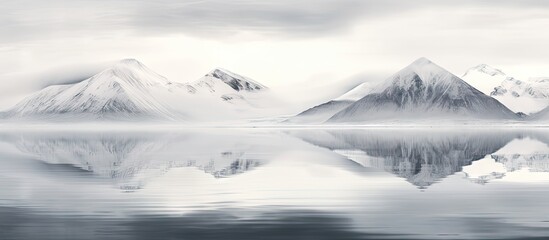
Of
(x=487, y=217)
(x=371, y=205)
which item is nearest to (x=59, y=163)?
→ (x=371, y=205)

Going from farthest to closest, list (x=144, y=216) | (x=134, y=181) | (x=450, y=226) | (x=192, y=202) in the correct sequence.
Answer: (x=134, y=181)
(x=192, y=202)
(x=144, y=216)
(x=450, y=226)

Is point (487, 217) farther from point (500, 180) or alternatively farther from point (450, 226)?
point (500, 180)

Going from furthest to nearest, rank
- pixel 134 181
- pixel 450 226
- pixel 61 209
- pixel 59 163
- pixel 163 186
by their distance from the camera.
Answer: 1. pixel 59 163
2. pixel 134 181
3. pixel 163 186
4. pixel 61 209
5. pixel 450 226

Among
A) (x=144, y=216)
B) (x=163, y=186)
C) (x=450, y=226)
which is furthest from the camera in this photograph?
(x=163, y=186)

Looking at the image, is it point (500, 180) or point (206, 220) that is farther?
point (500, 180)

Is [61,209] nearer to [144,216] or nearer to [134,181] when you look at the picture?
[144,216]

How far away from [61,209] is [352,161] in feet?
122

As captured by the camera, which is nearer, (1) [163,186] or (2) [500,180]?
(1) [163,186]

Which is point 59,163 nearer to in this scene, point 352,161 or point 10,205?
point 352,161

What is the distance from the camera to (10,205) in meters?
35.4

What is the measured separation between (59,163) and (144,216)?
3732cm

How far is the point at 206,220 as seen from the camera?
30.1 m

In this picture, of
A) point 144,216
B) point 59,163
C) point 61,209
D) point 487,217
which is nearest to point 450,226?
point 487,217

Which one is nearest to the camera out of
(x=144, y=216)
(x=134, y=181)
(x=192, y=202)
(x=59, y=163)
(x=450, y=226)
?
(x=450, y=226)
